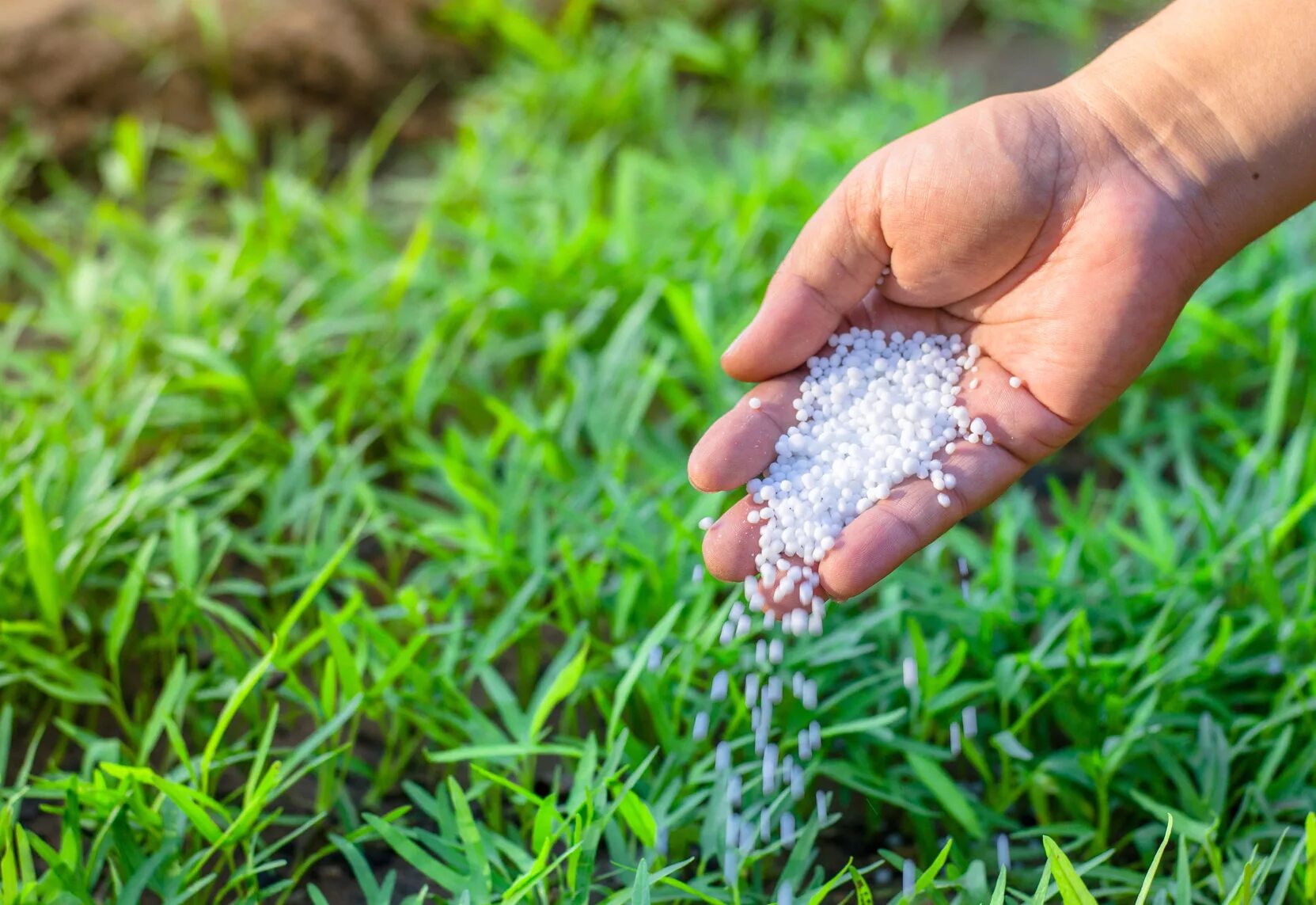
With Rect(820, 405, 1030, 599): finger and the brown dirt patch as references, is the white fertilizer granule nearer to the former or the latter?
Rect(820, 405, 1030, 599): finger

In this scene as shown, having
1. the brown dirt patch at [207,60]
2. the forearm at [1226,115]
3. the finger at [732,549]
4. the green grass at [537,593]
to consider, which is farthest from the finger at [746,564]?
the brown dirt patch at [207,60]

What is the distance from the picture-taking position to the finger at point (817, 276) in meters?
1.58

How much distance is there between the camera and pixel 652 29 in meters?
3.36

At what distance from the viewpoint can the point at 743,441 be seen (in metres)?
1.50

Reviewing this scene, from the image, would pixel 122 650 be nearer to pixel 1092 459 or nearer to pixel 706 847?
pixel 706 847

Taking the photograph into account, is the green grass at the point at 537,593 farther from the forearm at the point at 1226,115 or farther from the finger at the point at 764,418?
the forearm at the point at 1226,115

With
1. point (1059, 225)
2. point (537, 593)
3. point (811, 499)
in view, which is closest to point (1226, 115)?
point (1059, 225)

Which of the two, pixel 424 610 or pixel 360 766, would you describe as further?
pixel 424 610

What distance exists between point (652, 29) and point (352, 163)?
95 centimetres

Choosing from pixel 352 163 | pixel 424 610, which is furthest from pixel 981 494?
pixel 352 163

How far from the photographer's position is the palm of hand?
1470 millimetres

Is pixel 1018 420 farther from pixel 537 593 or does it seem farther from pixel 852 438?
pixel 537 593

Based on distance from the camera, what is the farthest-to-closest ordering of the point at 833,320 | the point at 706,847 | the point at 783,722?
the point at 833,320 < the point at 783,722 < the point at 706,847

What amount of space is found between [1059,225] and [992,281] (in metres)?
0.11
